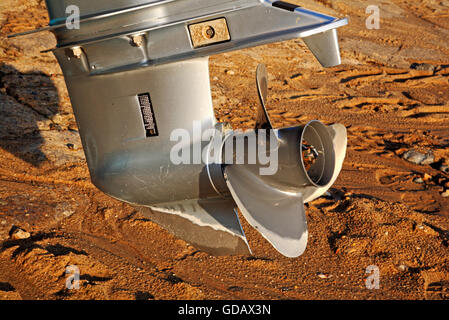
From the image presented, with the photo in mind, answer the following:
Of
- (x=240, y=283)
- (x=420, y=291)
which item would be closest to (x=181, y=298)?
(x=240, y=283)

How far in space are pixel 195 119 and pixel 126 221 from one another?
1459 mm

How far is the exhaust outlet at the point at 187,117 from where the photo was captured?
217 centimetres

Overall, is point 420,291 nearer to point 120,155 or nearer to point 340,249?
point 340,249

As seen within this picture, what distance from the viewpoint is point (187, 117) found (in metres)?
2.31

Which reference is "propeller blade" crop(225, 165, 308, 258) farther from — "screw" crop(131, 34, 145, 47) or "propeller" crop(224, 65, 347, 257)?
"screw" crop(131, 34, 145, 47)

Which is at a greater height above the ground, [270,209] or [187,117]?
[187,117]
